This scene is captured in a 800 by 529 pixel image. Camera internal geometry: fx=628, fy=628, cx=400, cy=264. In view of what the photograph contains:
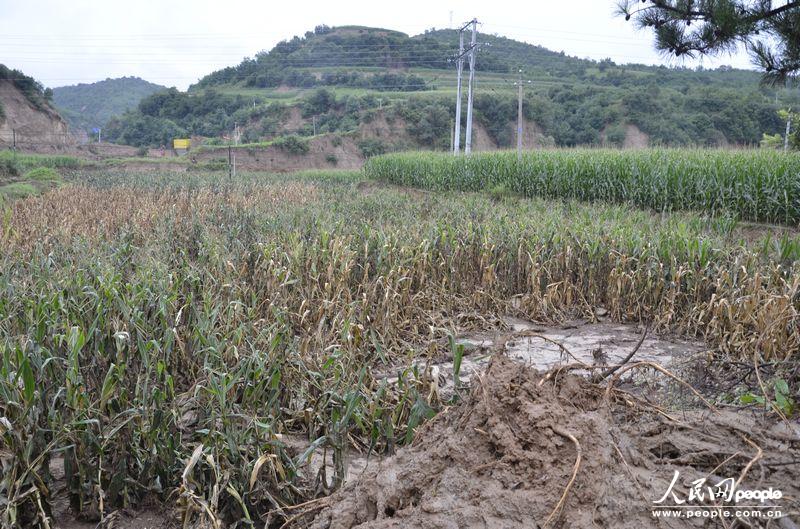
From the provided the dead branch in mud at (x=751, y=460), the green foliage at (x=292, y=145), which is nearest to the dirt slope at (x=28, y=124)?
the green foliage at (x=292, y=145)

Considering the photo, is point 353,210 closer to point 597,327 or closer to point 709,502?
point 597,327

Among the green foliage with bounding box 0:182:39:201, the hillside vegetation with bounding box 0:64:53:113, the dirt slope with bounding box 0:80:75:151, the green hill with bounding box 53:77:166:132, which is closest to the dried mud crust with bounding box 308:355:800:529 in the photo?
the green foliage with bounding box 0:182:39:201

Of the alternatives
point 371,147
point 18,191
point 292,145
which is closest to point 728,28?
point 18,191

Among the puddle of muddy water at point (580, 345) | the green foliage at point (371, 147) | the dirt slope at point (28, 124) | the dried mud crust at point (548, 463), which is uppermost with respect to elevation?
the dirt slope at point (28, 124)

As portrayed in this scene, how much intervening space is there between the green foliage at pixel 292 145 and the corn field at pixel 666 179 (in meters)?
29.5

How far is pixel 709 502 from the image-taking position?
2.01m

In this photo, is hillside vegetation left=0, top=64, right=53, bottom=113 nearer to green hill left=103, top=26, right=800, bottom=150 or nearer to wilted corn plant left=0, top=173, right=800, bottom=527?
green hill left=103, top=26, right=800, bottom=150

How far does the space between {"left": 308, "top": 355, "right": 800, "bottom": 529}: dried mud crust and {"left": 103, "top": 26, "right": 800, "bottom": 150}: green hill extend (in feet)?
82.7

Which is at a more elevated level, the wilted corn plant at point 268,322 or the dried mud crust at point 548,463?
the dried mud crust at point 548,463

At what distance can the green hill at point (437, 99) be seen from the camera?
131ft

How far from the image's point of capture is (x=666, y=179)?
12922 millimetres

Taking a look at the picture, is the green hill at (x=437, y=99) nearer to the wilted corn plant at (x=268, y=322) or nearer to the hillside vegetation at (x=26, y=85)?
the hillside vegetation at (x=26, y=85)

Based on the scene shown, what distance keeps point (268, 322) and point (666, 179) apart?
1042cm

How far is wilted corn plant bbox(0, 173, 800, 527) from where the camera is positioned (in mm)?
2979
